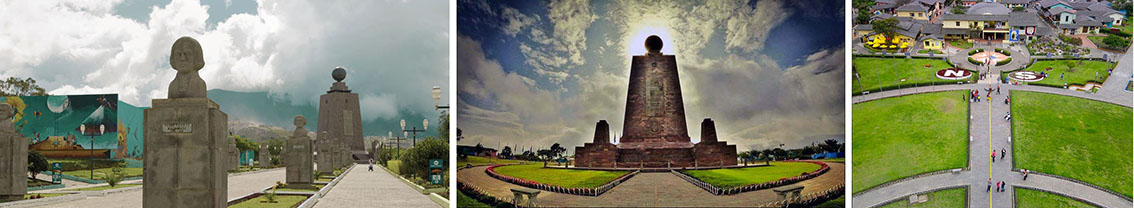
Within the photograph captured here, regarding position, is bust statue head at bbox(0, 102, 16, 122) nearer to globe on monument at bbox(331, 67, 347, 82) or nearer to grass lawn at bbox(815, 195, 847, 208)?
grass lawn at bbox(815, 195, 847, 208)

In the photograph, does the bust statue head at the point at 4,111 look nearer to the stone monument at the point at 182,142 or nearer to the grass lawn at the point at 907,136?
the stone monument at the point at 182,142

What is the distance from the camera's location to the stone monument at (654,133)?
1386 centimetres

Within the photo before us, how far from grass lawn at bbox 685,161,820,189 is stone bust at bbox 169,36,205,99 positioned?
7.91m

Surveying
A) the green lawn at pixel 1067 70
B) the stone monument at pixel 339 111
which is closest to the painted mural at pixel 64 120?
the stone monument at pixel 339 111

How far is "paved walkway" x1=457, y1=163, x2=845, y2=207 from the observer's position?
12797 mm

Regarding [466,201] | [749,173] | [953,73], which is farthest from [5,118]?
[953,73]

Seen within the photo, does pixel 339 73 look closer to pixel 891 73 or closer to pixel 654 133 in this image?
pixel 891 73

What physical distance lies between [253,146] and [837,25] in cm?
6006

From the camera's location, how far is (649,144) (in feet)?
45.9

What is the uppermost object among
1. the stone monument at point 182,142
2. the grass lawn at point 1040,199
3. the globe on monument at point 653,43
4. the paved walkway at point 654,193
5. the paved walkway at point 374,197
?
the globe on monument at point 653,43

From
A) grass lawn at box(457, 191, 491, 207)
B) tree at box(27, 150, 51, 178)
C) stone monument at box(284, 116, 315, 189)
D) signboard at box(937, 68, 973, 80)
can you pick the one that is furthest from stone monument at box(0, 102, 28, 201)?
signboard at box(937, 68, 973, 80)

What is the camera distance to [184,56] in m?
10.7

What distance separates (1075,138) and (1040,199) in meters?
2.30

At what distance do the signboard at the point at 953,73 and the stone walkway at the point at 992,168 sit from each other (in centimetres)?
30
